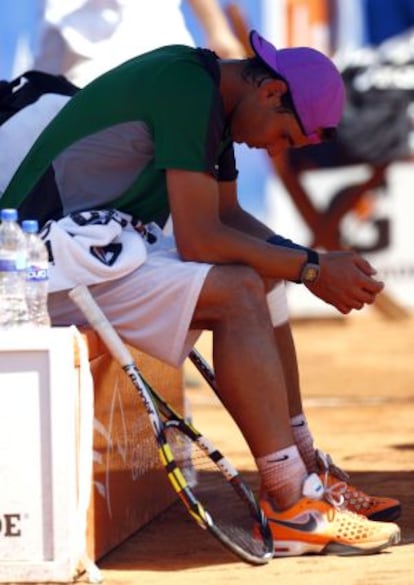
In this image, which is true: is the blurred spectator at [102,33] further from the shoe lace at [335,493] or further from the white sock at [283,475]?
the white sock at [283,475]

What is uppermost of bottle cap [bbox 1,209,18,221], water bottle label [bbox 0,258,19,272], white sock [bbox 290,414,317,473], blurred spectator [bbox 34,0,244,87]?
blurred spectator [bbox 34,0,244,87]

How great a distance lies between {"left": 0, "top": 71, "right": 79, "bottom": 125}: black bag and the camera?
210 inches

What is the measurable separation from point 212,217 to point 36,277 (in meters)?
0.50

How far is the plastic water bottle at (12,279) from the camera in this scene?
13.9ft

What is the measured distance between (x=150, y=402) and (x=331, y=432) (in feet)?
8.79

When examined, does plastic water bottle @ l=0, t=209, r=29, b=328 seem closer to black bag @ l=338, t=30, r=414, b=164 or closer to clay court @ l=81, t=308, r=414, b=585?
clay court @ l=81, t=308, r=414, b=585

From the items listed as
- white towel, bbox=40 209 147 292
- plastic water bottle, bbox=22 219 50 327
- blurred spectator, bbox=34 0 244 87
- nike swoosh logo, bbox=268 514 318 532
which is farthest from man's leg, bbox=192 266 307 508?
blurred spectator, bbox=34 0 244 87

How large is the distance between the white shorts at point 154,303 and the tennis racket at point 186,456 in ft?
0.20

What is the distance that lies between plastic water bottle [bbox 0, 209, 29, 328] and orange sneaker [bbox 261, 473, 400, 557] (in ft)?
2.80

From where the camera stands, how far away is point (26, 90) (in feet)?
17.7

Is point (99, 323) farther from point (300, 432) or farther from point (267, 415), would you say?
point (300, 432)

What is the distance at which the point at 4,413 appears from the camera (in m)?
4.13

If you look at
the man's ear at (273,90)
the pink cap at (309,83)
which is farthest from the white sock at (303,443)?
the man's ear at (273,90)

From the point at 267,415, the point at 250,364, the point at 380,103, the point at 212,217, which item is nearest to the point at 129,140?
the point at 212,217
